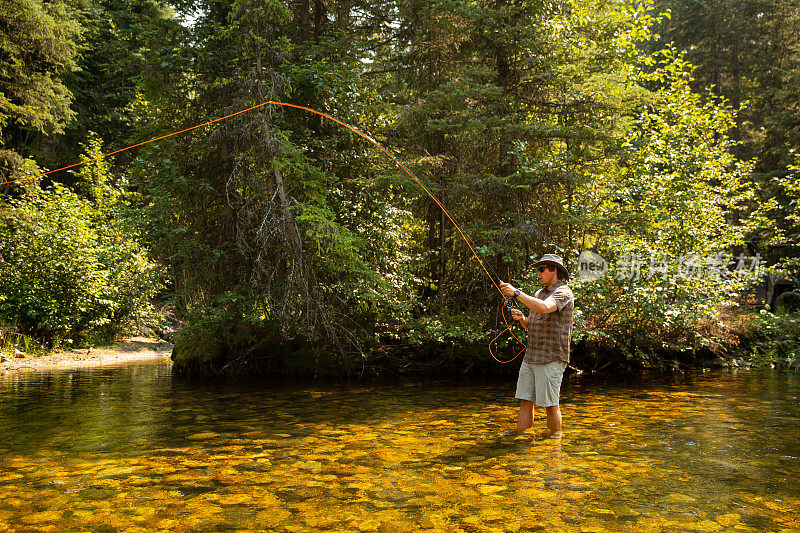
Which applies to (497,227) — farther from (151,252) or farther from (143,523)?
(143,523)

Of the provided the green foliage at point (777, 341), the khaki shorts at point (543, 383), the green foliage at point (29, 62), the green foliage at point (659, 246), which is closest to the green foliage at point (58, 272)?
the green foliage at point (29, 62)

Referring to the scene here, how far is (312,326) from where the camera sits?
10.0 metres

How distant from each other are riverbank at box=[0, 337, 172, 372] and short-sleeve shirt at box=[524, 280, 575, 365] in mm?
7826

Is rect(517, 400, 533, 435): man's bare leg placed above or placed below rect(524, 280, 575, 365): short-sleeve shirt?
below

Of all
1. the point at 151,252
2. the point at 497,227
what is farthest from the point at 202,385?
the point at 497,227

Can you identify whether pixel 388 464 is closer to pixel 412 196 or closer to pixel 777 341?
pixel 412 196

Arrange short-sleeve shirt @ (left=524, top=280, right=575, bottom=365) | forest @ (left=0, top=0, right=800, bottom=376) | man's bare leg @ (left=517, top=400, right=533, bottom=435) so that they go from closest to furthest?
1. short-sleeve shirt @ (left=524, top=280, right=575, bottom=365)
2. man's bare leg @ (left=517, top=400, right=533, bottom=435)
3. forest @ (left=0, top=0, right=800, bottom=376)

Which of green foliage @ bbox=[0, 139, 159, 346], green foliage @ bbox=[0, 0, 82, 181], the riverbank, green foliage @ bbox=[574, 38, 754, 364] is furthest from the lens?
green foliage @ bbox=[0, 0, 82, 181]

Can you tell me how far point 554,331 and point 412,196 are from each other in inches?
247

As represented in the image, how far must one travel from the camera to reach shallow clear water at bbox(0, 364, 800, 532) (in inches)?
159

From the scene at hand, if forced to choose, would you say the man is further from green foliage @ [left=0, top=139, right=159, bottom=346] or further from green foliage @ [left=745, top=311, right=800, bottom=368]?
green foliage @ [left=0, top=139, right=159, bottom=346]

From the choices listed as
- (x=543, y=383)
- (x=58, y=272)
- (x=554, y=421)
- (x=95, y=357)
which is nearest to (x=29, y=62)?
(x=58, y=272)

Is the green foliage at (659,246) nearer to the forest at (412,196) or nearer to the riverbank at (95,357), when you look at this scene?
the forest at (412,196)

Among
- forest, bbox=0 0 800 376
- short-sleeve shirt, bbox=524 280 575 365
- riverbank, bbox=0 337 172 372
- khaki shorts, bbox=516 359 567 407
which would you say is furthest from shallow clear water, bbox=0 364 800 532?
riverbank, bbox=0 337 172 372
